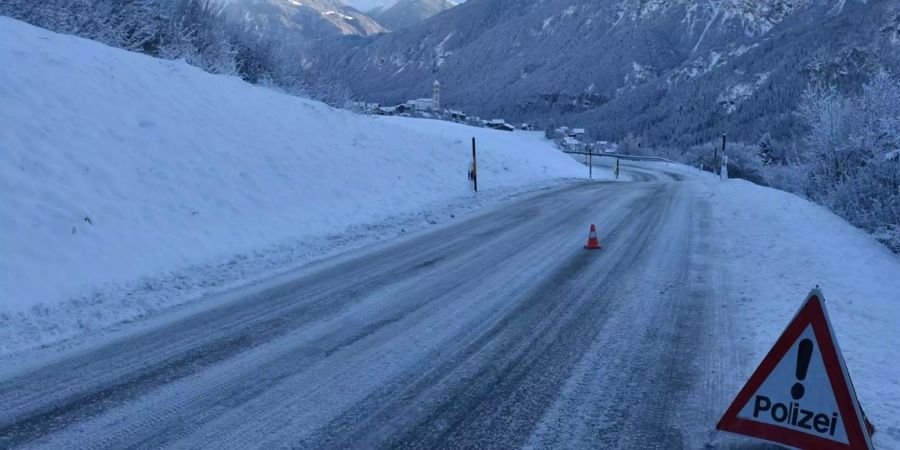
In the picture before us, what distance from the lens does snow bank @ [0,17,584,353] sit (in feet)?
22.4

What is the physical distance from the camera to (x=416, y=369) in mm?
4660

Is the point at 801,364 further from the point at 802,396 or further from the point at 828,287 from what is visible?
the point at 828,287

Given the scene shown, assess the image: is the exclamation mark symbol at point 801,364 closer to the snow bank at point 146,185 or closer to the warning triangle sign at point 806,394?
the warning triangle sign at point 806,394

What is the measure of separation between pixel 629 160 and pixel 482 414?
250ft

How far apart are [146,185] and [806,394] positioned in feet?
31.7

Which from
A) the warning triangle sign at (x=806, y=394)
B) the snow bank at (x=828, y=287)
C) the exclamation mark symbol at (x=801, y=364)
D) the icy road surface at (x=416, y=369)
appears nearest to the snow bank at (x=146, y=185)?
the icy road surface at (x=416, y=369)

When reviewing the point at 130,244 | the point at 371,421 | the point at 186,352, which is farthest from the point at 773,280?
the point at 130,244

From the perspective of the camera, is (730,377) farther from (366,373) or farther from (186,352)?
(186,352)

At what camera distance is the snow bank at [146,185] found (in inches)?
269

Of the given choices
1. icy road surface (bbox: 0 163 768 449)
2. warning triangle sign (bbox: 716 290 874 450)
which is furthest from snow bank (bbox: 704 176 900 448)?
warning triangle sign (bbox: 716 290 874 450)

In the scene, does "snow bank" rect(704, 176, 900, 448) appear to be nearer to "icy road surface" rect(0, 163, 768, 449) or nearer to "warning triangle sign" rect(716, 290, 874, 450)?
"icy road surface" rect(0, 163, 768, 449)

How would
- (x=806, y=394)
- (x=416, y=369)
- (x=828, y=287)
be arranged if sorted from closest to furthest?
(x=806, y=394) → (x=416, y=369) → (x=828, y=287)

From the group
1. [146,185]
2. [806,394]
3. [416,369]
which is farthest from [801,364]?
[146,185]

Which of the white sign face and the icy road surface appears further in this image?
the icy road surface
